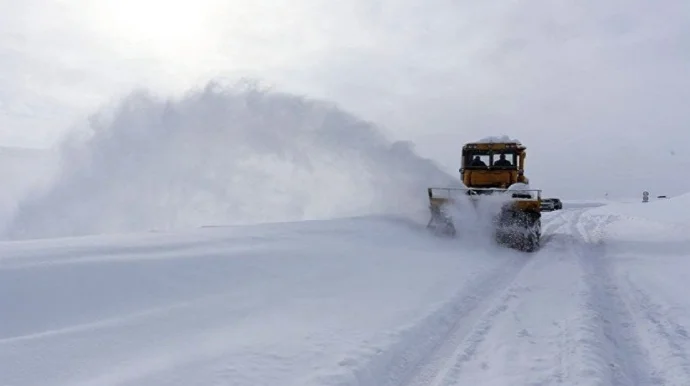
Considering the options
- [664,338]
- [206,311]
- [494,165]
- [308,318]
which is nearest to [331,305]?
[308,318]

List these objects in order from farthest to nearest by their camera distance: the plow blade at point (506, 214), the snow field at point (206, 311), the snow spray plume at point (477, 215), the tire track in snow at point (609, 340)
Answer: the snow spray plume at point (477, 215)
the plow blade at point (506, 214)
the tire track in snow at point (609, 340)
the snow field at point (206, 311)

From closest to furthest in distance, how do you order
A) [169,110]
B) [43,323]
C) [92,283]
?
1. [43,323]
2. [92,283]
3. [169,110]

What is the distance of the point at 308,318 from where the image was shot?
211 inches

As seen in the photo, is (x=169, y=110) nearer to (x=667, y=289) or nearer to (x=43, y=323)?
(x=43, y=323)

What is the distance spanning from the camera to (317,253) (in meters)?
8.12

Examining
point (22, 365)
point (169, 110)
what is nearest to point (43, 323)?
point (22, 365)

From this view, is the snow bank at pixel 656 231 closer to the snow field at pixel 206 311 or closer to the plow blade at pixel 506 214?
the plow blade at pixel 506 214

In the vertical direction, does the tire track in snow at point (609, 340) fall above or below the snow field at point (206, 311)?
below

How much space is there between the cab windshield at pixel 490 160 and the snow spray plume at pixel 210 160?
4.72 ft

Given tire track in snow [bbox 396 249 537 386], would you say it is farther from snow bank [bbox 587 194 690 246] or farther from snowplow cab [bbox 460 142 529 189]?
snowplow cab [bbox 460 142 529 189]

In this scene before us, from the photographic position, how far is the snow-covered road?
3926 millimetres

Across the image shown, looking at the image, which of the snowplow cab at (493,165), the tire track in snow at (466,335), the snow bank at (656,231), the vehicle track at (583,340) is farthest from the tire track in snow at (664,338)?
the snowplow cab at (493,165)

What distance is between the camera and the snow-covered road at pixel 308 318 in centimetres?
393

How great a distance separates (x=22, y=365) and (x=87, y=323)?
0.87 m
